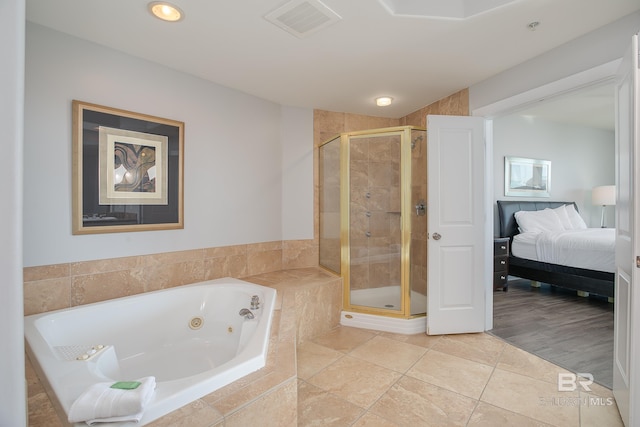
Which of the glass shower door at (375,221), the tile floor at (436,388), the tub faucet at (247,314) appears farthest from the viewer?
the glass shower door at (375,221)

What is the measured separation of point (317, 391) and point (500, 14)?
103 inches

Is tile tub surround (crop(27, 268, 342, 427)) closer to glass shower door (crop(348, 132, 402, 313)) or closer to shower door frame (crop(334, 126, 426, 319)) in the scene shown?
shower door frame (crop(334, 126, 426, 319))

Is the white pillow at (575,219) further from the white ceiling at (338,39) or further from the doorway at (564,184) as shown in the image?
the white ceiling at (338,39)

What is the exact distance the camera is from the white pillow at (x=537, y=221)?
4430mm

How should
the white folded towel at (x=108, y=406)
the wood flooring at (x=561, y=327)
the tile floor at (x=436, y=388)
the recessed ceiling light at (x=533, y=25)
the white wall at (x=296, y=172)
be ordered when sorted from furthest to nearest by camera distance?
the white wall at (x=296, y=172)
the wood flooring at (x=561, y=327)
the recessed ceiling light at (x=533, y=25)
the tile floor at (x=436, y=388)
the white folded towel at (x=108, y=406)

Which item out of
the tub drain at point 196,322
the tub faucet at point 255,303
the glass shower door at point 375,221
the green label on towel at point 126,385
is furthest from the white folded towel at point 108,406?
the glass shower door at point 375,221

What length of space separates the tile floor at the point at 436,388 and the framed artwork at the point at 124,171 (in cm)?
169

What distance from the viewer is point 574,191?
214 inches

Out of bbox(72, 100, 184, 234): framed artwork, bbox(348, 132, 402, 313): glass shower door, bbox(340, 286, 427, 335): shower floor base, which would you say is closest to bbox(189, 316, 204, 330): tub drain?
bbox(72, 100, 184, 234): framed artwork

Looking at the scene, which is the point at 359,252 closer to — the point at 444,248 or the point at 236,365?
the point at 444,248

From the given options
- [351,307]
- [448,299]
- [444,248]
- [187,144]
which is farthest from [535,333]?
[187,144]

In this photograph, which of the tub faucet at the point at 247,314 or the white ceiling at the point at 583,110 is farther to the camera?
the white ceiling at the point at 583,110

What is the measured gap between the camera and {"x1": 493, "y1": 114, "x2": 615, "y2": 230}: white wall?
4.75 metres

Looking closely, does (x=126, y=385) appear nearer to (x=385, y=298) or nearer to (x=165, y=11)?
(x=165, y=11)
